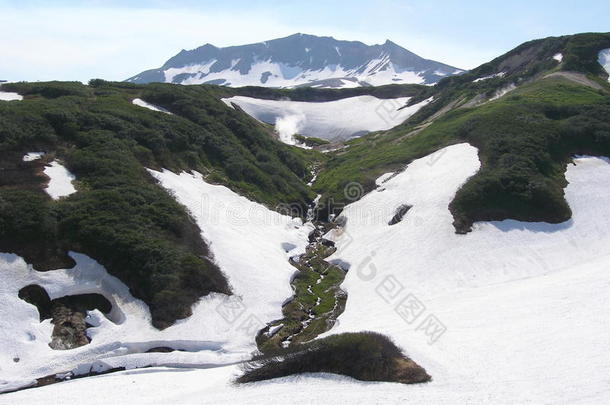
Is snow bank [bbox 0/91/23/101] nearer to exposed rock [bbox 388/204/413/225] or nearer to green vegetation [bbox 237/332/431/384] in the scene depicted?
exposed rock [bbox 388/204/413/225]

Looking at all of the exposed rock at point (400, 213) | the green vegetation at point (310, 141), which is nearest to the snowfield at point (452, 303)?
the exposed rock at point (400, 213)

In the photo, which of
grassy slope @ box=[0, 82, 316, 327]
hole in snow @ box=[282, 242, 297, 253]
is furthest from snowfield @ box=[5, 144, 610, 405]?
hole in snow @ box=[282, 242, 297, 253]

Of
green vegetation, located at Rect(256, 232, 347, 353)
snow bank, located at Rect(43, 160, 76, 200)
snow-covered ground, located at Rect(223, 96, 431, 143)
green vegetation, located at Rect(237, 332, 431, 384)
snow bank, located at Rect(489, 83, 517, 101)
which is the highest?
snow bank, located at Rect(489, 83, 517, 101)

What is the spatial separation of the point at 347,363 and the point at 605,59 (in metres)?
95.8

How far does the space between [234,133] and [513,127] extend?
133 feet

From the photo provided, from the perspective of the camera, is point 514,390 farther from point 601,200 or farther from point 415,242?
point 601,200

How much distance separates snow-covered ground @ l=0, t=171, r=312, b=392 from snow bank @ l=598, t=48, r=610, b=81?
8311cm

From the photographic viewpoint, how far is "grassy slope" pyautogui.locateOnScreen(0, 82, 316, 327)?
105ft

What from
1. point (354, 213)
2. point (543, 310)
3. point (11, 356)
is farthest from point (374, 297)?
point (11, 356)

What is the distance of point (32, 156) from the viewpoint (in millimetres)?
39719

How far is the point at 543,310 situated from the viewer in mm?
29203

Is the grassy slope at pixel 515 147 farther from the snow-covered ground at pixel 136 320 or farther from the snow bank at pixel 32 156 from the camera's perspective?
the snow bank at pixel 32 156

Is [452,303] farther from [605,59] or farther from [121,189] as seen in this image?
[605,59]

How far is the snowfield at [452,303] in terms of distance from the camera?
2253cm
